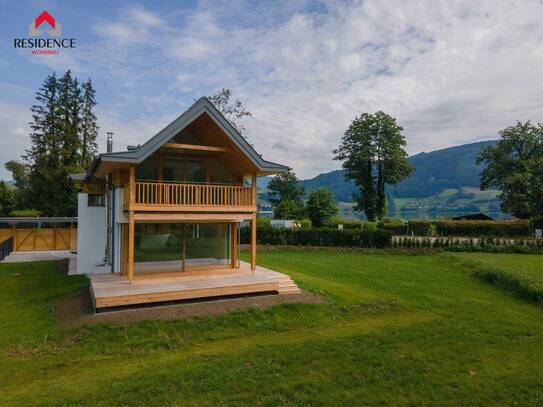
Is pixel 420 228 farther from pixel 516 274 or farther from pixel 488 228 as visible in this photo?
pixel 516 274

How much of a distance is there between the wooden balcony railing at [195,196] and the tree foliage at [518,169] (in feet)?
128

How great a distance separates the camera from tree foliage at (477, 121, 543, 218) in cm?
3872

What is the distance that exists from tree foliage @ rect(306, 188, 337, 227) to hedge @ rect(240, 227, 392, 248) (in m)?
12.5

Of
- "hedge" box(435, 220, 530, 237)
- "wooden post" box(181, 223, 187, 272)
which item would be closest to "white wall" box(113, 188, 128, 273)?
"wooden post" box(181, 223, 187, 272)

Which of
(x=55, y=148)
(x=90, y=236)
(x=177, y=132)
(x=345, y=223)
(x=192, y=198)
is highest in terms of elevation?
(x=55, y=148)

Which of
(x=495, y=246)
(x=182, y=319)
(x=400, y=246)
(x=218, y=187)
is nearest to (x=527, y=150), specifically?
(x=495, y=246)

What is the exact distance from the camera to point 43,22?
16.0 meters

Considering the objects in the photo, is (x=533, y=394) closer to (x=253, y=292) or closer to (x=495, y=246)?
(x=253, y=292)

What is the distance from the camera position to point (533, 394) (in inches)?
210

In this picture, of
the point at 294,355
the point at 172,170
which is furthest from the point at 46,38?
the point at 294,355

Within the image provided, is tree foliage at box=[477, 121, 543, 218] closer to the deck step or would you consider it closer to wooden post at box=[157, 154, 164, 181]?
the deck step

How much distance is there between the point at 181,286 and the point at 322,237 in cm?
1665

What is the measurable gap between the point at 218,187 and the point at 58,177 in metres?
24.9

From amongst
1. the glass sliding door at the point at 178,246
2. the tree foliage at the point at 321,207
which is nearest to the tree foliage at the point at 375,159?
the tree foliage at the point at 321,207
